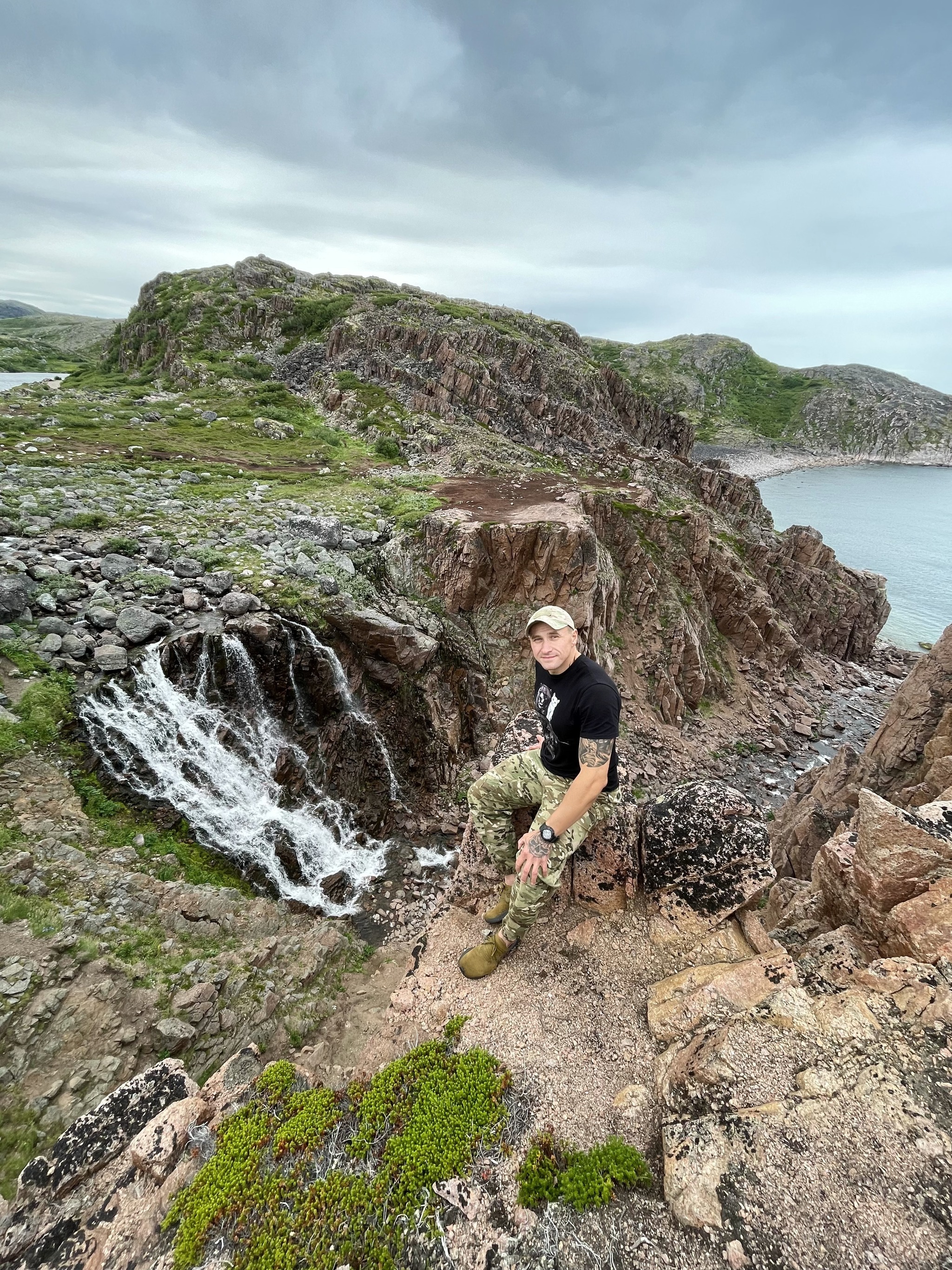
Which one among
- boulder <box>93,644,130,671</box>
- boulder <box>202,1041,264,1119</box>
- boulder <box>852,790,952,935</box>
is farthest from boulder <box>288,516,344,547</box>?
boulder <box>852,790,952,935</box>

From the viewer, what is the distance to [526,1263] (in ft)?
12.2

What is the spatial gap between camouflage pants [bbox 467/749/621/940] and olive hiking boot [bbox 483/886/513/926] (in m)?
0.32

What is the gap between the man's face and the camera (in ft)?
17.7

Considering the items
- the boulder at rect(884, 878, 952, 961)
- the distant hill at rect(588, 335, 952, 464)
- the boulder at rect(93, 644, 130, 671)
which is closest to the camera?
the boulder at rect(884, 878, 952, 961)

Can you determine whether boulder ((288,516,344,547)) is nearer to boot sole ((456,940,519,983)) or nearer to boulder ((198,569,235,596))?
boulder ((198,569,235,596))

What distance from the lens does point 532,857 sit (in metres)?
6.00

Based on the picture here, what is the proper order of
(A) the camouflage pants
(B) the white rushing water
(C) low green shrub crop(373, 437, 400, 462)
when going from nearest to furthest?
(A) the camouflage pants
(B) the white rushing water
(C) low green shrub crop(373, 437, 400, 462)

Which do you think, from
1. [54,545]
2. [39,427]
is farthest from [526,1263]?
[39,427]

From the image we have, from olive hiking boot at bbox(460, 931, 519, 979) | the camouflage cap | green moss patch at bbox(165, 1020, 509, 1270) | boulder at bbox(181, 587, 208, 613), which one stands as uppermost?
the camouflage cap

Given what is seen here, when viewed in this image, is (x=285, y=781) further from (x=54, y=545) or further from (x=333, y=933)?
(x=54, y=545)

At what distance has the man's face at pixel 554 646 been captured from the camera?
213 inches

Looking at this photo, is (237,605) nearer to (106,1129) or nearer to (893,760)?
(106,1129)

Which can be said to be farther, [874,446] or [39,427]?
[874,446]

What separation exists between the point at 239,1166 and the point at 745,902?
6331mm
